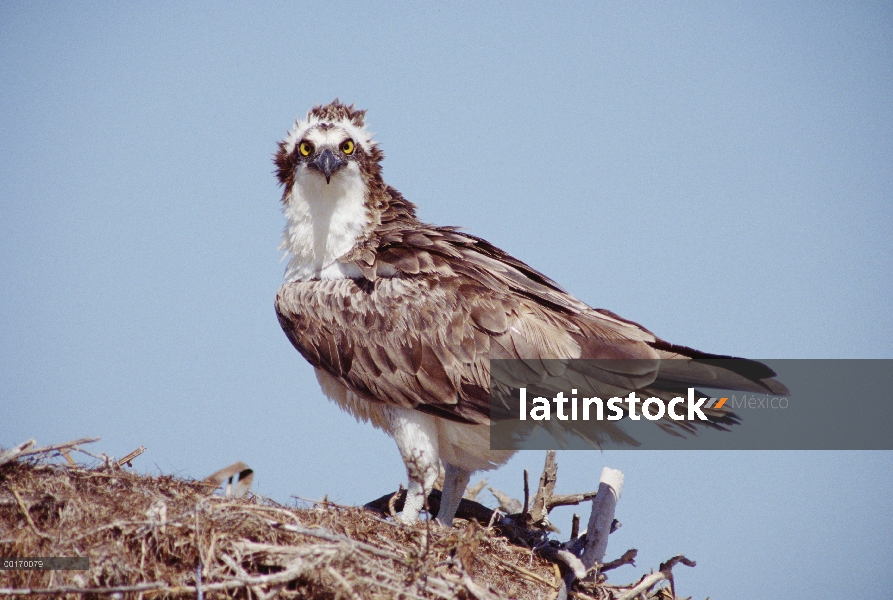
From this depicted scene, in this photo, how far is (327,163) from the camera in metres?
6.78

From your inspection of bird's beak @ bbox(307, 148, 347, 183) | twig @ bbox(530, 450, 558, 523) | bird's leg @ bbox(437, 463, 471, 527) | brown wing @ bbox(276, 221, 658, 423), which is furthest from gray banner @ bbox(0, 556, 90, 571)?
twig @ bbox(530, 450, 558, 523)

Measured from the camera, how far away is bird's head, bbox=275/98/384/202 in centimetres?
690

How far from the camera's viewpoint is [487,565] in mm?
5746

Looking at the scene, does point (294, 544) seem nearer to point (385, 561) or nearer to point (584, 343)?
point (385, 561)

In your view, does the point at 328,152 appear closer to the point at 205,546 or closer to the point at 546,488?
the point at 546,488

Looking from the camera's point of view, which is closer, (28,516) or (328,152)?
(28,516)

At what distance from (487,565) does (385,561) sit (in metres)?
0.95

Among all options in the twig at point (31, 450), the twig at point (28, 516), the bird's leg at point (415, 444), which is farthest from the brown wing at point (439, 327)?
the twig at point (28, 516)

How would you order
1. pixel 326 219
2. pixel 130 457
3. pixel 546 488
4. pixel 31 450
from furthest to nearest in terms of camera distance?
pixel 546 488, pixel 326 219, pixel 130 457, pixel 31 450

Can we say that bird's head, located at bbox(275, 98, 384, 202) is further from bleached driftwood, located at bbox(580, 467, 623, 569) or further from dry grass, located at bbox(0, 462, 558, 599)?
bleached driftwood, located at bbox(580, 467, 623, 569)

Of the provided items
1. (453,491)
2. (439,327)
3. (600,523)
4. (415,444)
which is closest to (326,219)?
(439,327)

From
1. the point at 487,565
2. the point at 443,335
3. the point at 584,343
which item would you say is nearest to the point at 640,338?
the point at 584,343

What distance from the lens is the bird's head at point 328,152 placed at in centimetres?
690

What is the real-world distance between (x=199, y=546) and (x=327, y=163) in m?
3.11
